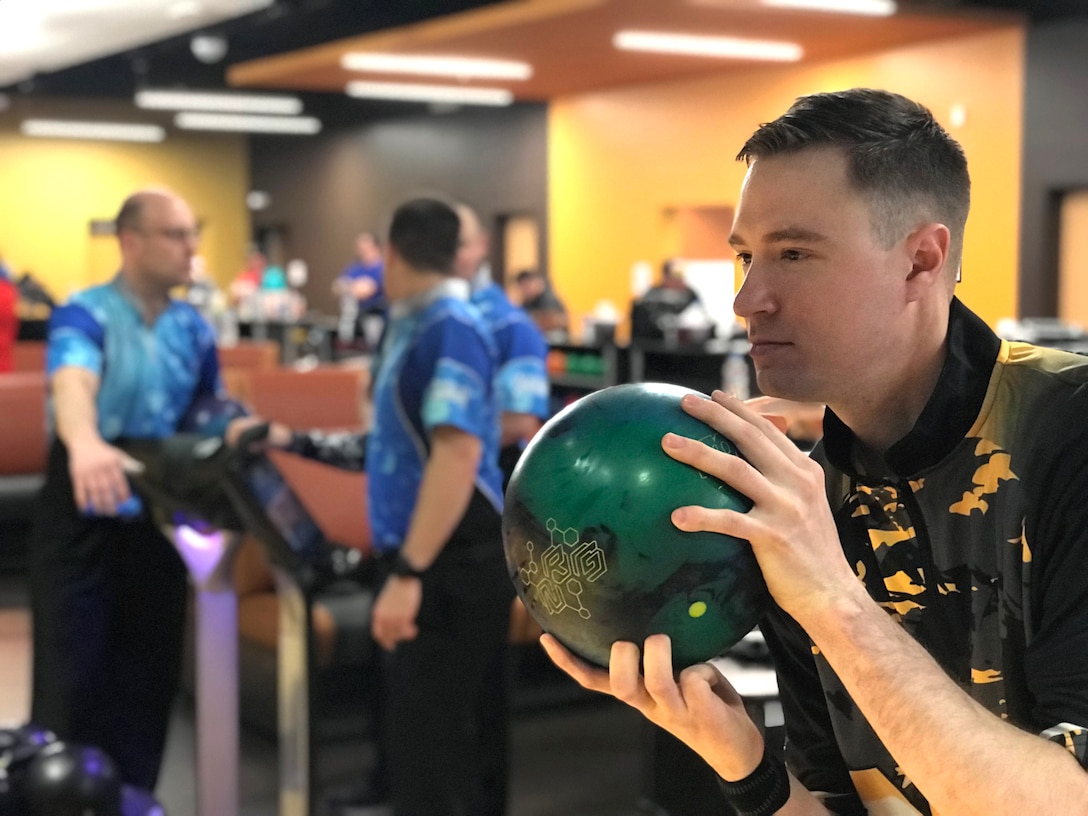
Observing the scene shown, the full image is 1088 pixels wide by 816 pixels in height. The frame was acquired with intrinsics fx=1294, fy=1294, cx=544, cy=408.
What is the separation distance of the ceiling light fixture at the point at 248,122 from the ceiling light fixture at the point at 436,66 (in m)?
6.42

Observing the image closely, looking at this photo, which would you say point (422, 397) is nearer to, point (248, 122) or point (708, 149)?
point (708, 149)

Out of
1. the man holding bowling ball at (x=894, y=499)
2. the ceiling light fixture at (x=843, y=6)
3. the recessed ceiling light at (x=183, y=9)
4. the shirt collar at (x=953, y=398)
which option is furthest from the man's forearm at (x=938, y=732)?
the ceiling light fixture at (x=843, y=6)

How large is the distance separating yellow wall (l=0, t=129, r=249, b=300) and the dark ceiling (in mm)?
2760

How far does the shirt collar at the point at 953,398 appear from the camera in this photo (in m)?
1.33

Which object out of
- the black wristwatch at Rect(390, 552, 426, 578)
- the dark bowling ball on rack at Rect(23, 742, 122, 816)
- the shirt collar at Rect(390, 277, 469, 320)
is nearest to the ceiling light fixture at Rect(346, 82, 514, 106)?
the shirt collar at Rect(390, 277, 469, 320)

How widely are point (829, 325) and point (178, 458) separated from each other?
237 cm

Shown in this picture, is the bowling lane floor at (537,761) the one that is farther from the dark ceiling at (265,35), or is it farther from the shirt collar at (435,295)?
the dark ceiling at (265,35)

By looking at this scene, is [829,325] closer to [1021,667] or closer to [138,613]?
[1021,667]

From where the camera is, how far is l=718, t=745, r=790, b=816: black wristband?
1428mm

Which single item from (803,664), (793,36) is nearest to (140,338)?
(803,664)

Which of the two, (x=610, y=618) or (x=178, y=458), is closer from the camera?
(x=610, y=618)

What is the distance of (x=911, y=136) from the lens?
53.9 inches

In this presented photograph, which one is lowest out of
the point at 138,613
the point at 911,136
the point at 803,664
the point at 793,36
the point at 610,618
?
the point at 138,613

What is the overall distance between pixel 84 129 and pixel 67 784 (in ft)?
72.8
